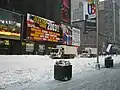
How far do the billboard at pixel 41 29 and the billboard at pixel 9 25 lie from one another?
184 inches

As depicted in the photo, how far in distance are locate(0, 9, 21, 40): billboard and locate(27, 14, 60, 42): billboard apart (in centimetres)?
468

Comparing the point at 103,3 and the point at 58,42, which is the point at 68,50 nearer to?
the point at 58,42

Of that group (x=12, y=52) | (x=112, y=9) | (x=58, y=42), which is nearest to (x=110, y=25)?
(x=112, y=9)

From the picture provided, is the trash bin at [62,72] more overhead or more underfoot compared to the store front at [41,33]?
more underfoot

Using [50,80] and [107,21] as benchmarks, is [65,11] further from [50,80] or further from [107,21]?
[50,80]

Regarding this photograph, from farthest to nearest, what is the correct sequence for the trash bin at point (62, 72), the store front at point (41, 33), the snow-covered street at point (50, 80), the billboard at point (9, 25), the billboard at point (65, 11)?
the billboard at point (65, 11)
the store front at point (41, 33)
the billboard at point (9, 25)
the trash bin at point (62, 72)
the snow-covered street at point (50, 80)

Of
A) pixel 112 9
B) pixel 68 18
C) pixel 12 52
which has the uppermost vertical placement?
pixel 112 9

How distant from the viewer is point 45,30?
83.8 meters

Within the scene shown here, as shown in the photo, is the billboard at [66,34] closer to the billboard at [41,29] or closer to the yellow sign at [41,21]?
the billboard at [41,29]

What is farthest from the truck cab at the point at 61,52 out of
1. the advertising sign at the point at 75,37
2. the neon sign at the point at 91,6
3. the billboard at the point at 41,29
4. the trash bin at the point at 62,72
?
A: the advertising sign at the point at 75,37

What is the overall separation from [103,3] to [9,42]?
107385mm

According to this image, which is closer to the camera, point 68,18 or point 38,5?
point 38,5

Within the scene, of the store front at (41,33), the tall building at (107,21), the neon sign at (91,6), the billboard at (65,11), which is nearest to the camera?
the neon sign at (91,6)

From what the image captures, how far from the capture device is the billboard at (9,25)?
206ft
